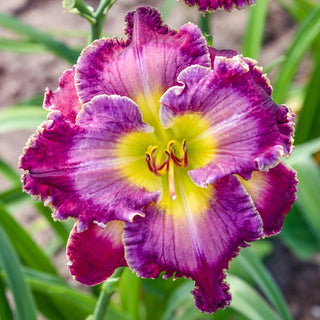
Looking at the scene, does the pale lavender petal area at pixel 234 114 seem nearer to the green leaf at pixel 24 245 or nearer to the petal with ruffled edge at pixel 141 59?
the petal with ruffled edge at pixel 141 59

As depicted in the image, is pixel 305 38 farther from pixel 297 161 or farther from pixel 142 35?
pixel 142 35

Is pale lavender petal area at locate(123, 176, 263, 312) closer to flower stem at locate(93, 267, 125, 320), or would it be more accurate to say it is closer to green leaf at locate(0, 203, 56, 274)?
flower stem at locate(93, 267, 125, 320)

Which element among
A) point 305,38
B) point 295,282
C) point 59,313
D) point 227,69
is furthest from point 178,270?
point 295,282

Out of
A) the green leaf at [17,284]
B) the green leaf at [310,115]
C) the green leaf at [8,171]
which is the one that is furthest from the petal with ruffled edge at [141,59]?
the green leaf at [310,115]

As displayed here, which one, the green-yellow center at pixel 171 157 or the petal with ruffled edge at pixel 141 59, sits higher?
the petal with ruffled edge at pixel 141 59

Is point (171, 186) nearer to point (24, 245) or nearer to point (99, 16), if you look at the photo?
point (99, 16)

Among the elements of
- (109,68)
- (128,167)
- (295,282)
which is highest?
(109,68)
